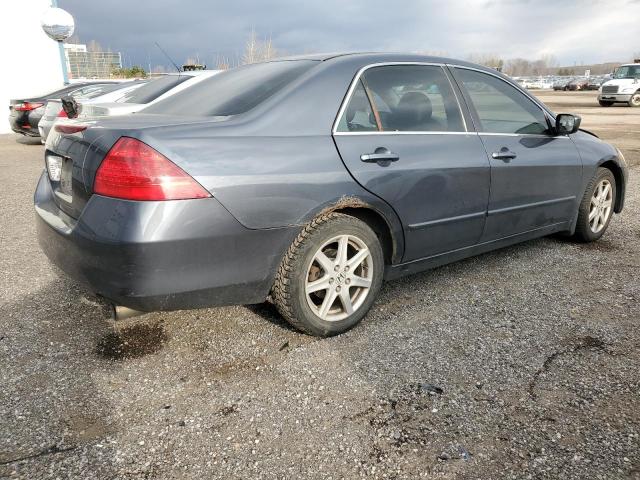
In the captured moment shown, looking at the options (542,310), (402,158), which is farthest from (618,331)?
(402,158)

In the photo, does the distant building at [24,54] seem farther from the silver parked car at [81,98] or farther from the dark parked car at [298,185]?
the dark parked car at [298,185]

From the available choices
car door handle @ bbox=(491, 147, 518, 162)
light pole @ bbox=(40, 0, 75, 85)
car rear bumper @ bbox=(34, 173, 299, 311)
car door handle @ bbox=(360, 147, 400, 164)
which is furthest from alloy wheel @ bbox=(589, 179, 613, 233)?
light pole @ bbox=(40, 0, 75, 85)

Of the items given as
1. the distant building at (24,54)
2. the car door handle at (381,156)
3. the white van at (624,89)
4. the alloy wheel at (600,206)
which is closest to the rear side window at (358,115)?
the car door handle at (381,156)

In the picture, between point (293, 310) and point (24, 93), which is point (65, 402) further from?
point (24, 93)

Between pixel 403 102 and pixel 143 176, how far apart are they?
1697mm

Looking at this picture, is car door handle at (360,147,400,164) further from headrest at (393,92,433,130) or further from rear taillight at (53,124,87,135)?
rear taillight at (53,124,87,135)

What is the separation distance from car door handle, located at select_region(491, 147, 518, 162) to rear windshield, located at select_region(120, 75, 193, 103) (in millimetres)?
4816

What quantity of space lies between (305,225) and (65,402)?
139cm

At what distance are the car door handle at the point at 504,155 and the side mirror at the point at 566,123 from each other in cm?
65

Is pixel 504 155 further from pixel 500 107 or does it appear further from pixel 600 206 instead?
pixel 600 206

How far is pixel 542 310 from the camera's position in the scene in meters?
3.27

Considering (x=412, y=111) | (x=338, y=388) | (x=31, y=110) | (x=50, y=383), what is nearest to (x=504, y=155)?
(x=412, y=111)

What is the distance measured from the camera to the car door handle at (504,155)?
11.5 ft

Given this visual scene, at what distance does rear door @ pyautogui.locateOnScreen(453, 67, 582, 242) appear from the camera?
11.7 ft
